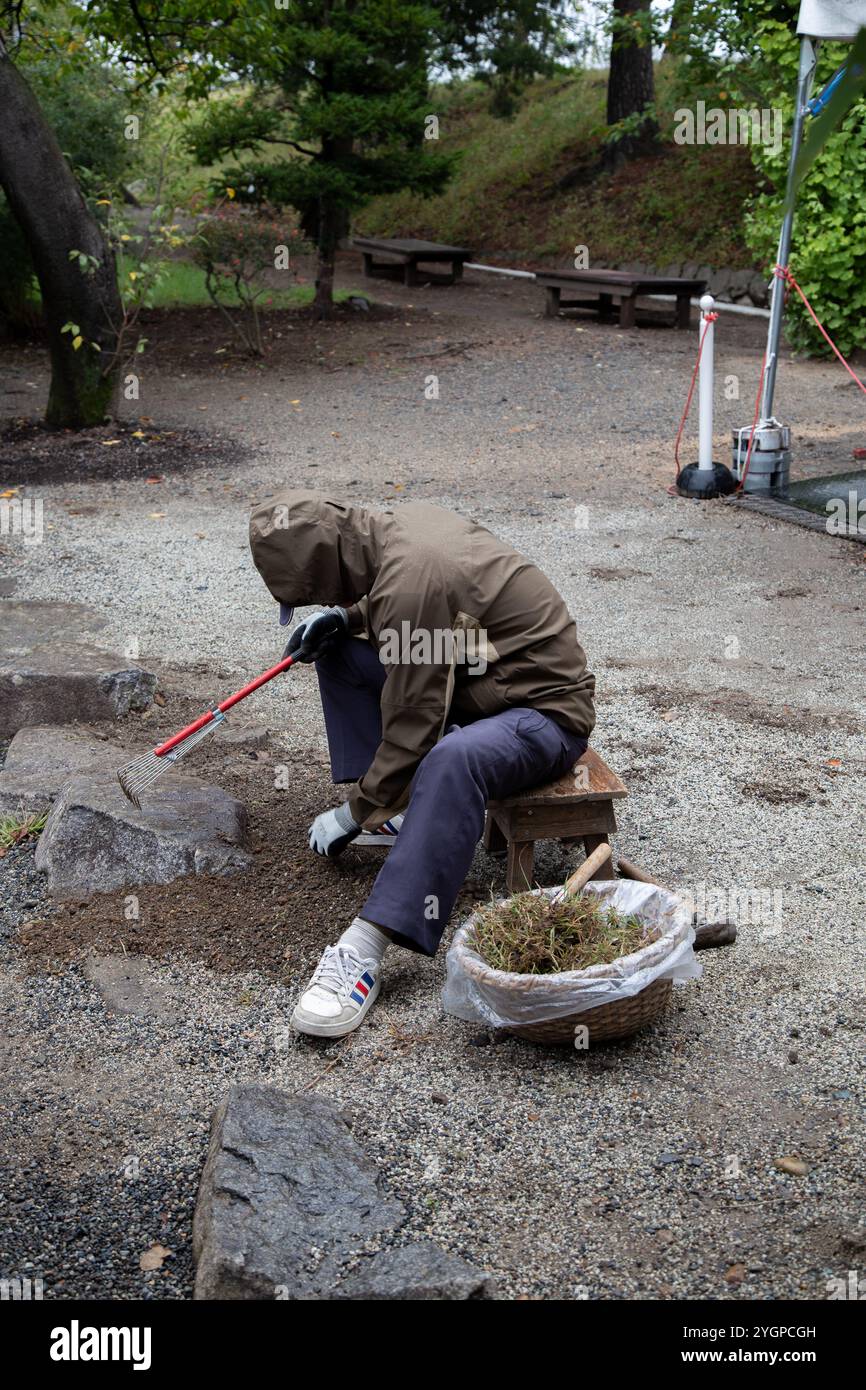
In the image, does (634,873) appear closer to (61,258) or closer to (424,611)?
(424,611)

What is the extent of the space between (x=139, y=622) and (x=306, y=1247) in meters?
4.20

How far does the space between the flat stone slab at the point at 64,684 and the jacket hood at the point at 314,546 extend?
1.78 metres

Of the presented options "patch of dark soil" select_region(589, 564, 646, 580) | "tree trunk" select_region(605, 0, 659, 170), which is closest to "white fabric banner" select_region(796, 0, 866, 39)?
"patch of dark soil" select_region(589, 564, 646, 580)

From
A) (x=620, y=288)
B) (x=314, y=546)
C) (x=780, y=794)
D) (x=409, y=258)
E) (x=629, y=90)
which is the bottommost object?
(x=780, y=794)

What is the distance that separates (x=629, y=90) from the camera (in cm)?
1792

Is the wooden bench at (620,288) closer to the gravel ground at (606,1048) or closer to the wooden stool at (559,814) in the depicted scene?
the gravel ground at (606,1048)

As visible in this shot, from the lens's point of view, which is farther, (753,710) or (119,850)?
(753,710)

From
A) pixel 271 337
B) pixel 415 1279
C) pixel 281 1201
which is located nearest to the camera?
pixel 415 1279

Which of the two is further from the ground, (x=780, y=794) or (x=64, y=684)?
(x=64, y=684)

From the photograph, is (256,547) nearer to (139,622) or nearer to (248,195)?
(139,622)

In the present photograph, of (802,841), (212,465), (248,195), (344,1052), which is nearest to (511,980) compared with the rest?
(344,1052)

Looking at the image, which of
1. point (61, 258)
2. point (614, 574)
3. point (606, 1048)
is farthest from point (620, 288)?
point (606, 1048)

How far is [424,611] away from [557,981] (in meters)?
0.92

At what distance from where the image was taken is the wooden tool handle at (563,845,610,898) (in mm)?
3025
